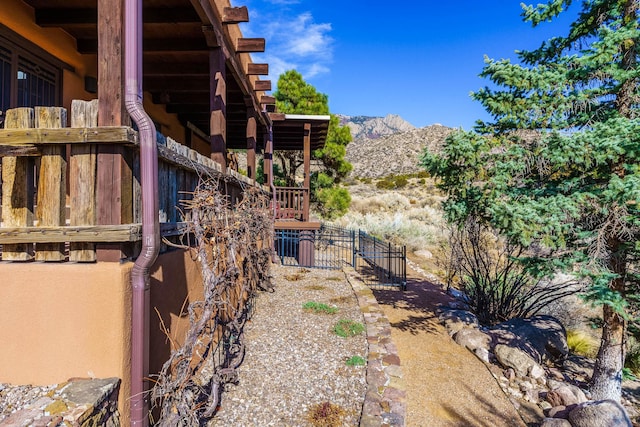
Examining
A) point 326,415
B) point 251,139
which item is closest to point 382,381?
point 326,415

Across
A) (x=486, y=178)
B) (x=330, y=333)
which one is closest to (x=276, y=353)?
(x=330, y=333)

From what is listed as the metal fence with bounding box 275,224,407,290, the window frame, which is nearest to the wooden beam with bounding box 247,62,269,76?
the window frame

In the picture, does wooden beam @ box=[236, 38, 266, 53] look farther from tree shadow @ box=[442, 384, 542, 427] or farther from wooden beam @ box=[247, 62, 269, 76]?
tree shadow @ box=[442, 384, 542, 427]

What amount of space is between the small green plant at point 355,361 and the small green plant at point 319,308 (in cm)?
156

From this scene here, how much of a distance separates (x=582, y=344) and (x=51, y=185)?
878 centimetres

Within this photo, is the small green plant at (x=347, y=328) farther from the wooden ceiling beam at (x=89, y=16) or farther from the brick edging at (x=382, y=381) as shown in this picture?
the wooden ceiling beam at (x=89, y=16)

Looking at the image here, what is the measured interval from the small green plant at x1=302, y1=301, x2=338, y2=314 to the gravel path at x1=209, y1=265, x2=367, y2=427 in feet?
0.34

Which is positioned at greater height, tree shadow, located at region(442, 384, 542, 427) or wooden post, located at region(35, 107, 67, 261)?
wooden post, located at region(35, 107, 67, 261)

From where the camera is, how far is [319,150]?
17.5 m

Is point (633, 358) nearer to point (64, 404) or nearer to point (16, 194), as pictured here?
point (64, 404)

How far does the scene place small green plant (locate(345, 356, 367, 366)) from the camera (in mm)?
4211

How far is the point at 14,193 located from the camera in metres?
2.18

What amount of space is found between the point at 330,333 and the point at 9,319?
3804 mm

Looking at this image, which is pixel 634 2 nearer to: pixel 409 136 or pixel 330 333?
pixel 330 333
